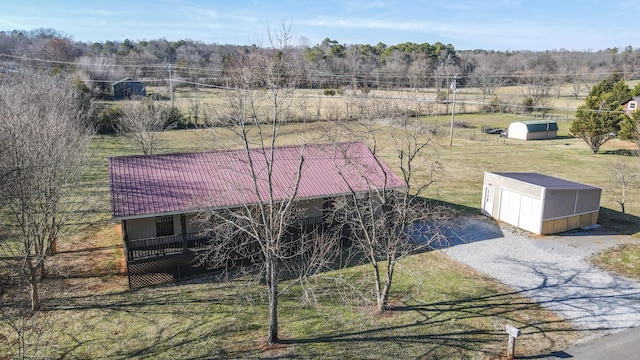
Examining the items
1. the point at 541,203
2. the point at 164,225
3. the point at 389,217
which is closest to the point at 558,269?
the point at 541,203

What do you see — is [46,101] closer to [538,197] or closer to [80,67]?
[538,197]

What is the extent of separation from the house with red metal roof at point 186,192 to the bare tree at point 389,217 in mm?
648

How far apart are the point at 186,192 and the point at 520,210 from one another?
49.1ft

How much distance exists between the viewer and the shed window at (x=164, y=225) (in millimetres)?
15527

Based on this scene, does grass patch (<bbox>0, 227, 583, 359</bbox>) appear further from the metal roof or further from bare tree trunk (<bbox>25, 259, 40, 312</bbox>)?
the metal roof

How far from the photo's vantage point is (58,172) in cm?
1334

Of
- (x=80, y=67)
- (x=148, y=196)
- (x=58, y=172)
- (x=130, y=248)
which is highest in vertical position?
(x=80, y=67)

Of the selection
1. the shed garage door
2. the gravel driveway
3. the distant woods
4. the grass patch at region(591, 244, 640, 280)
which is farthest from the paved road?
the distant woods

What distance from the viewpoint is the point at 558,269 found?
15.9 metres

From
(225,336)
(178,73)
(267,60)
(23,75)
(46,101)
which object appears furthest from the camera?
(178,73)

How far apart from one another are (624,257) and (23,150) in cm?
2155

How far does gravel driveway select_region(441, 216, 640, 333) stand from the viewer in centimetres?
1303

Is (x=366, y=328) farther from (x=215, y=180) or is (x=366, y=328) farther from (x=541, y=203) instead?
(x=541, y=203)

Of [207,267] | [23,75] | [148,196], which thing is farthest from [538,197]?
[23,75]
